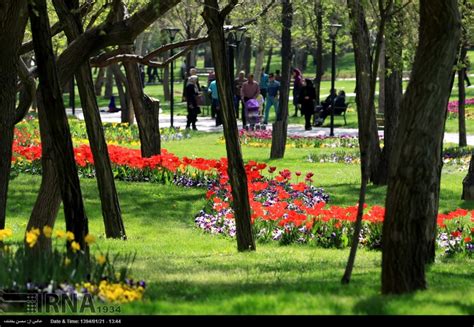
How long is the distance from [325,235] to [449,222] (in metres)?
1.78

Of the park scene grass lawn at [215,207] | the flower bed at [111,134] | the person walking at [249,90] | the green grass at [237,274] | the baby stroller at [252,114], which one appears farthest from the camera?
the person walking at [249,90]

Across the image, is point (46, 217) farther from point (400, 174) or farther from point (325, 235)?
point (400, 174)

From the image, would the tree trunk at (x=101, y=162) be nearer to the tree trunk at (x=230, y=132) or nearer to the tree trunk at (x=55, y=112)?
the tree trunk at (x=230, y=132)

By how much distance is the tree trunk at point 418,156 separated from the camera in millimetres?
7613

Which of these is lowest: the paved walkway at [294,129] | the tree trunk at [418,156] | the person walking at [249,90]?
the paved walkway at [294,129]

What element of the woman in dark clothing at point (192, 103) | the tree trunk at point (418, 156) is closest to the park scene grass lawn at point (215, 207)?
the tree trunk at point (418, 156)

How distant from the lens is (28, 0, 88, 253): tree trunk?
8.72m

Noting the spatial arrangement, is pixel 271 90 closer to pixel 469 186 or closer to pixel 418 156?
pixel 469 186

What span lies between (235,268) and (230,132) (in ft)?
7.59

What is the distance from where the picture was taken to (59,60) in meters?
10.8

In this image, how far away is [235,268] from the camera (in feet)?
32.7

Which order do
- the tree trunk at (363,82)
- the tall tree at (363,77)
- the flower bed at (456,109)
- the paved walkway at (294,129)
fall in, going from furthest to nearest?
the flower bed at (456,109)
the paved walkway at (294,129)
the tree trunk at (363,82)
the tall tree at (363,77)

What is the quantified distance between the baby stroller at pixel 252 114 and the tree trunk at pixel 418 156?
2626cm

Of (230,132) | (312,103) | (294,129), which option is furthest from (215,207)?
(294,129)
